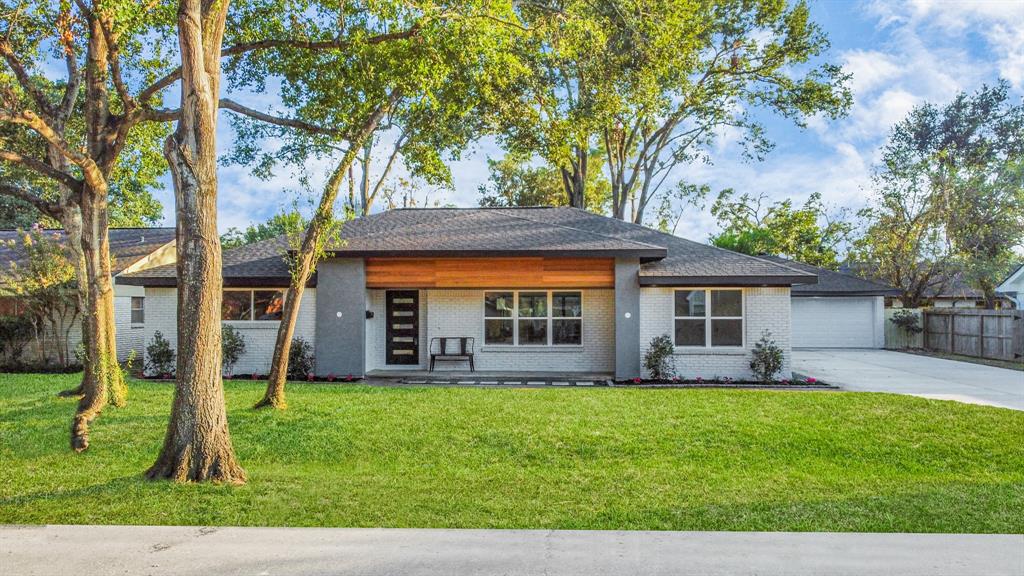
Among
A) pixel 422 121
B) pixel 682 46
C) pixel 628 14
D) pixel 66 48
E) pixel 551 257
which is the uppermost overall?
pixel 682 46

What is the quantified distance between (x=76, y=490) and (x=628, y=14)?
10320 mm

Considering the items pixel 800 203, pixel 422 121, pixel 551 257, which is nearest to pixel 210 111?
pixel 422 121

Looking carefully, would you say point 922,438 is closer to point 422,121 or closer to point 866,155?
point 422,121

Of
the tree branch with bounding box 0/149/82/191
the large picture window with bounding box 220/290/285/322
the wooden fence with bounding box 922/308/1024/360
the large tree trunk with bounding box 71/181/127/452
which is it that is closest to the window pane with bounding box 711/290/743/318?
the large picture window with bounding box 220/290/285/322

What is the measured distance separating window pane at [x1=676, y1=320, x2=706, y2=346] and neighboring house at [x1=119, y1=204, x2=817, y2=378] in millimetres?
24

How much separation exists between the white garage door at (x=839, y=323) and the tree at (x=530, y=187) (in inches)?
538

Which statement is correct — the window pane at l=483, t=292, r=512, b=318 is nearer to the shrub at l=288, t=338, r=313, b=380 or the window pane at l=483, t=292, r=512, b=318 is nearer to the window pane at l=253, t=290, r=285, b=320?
the shrub at l=288, t=338, r=313, b=380

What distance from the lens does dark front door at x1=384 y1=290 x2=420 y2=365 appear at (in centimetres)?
1516

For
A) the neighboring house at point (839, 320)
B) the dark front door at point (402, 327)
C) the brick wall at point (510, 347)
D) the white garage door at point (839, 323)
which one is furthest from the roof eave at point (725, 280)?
the white garage door at point (839, 323)

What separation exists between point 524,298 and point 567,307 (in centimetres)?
111

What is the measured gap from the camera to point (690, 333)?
1331cm

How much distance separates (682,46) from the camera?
13883mm

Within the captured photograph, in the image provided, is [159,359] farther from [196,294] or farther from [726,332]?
[726,332]

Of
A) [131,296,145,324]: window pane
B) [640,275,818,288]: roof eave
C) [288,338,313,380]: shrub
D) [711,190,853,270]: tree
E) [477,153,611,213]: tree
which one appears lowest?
[288,338,313,380]: shrub
